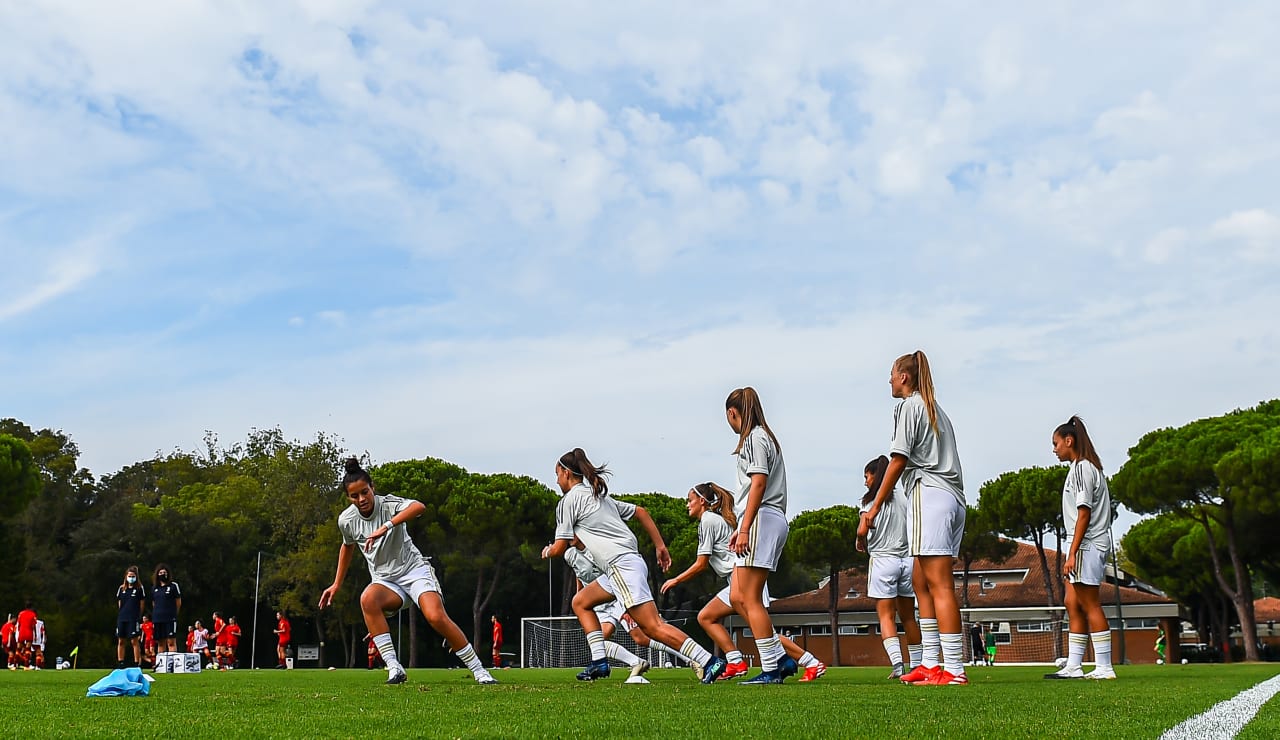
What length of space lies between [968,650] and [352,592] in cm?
2436

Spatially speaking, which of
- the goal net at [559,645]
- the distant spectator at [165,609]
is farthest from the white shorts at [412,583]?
the goal net at [559,645]

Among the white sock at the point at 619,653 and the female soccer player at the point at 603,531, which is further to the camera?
the white sock at the point at 619,653

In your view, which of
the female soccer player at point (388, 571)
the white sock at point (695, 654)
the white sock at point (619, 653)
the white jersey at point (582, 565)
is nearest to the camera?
the white sock at point (695, 654)

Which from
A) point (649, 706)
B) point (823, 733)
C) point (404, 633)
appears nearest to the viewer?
point (823, 733)

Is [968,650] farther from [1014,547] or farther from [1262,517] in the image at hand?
[1262,517]

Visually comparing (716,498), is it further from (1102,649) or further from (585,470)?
(1102,649)

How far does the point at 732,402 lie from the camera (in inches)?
334

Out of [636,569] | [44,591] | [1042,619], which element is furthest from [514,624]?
[636,569]

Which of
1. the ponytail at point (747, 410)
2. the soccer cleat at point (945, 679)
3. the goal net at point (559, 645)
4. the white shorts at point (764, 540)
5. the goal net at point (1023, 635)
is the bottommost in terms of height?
the goal net at point (1023, 635)

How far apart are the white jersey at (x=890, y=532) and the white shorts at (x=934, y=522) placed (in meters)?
2.89

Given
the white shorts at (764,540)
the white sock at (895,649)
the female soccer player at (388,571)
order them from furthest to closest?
the white sock at (895,649)
the female soccer player at (388,571)
the white shorts at (764,540)

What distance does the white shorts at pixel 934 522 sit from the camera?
25.0 ft

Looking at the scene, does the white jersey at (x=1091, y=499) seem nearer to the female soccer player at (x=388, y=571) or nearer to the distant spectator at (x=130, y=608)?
the female soccer player at (x=388, y=571)

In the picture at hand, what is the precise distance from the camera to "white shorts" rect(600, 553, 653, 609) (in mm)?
9250
